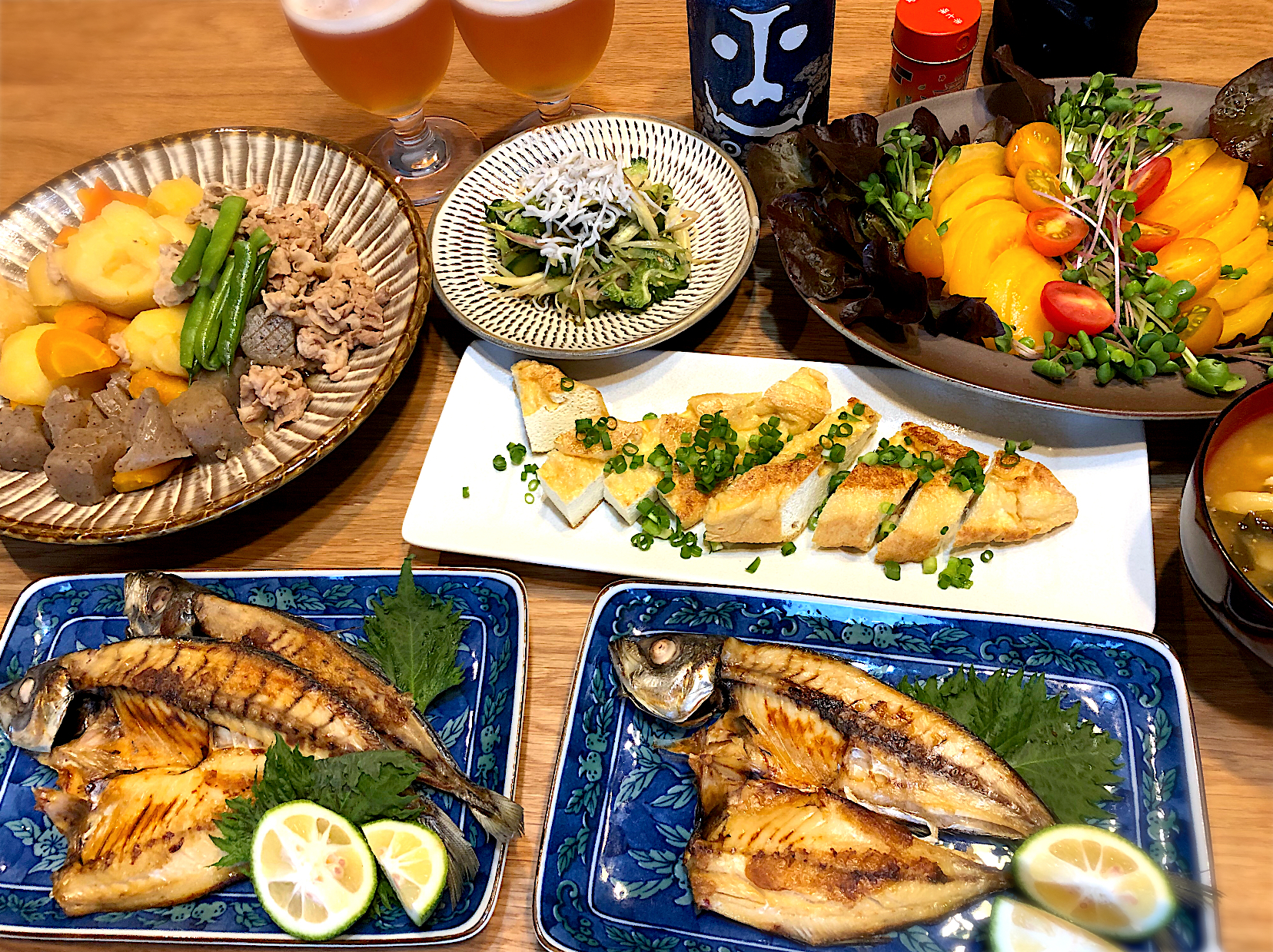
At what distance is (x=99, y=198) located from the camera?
2500 mm

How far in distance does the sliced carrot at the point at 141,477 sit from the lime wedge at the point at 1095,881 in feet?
6.64

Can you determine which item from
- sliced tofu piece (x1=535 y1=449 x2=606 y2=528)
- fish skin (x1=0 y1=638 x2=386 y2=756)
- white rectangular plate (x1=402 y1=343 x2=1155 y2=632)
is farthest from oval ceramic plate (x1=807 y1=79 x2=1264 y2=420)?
fish skin (x1=0 y1=638 x2=386 y2=756)

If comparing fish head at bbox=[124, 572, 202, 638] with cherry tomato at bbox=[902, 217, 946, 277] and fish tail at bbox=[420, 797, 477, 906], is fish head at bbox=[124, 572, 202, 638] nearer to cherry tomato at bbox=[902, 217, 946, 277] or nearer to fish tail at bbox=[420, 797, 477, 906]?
fish tail at bbox=[420, 797, 477, 906]

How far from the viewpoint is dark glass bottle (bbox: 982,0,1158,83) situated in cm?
240

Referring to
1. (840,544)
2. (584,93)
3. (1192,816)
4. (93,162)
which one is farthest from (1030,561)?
(93,162)

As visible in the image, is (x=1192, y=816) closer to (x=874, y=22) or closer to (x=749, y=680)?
(x=749, y=680)

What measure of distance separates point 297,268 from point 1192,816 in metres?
2.34

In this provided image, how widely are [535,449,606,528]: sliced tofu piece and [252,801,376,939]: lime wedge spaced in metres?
0.78

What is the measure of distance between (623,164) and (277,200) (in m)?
1.04

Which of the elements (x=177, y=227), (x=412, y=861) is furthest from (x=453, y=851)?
(x=177, y=227)

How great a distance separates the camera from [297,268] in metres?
2.33

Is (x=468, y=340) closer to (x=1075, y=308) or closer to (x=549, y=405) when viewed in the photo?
(x=549, y=405)

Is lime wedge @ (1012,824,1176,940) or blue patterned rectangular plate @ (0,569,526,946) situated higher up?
lime wedge @ (1012,824,1176,940)

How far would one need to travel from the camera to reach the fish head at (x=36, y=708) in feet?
5.78
